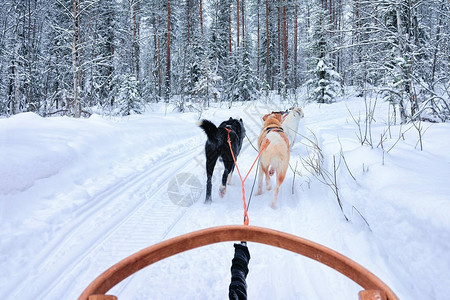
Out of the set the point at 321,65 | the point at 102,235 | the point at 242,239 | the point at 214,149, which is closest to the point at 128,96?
the point at 214,149

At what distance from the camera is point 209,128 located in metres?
2.99

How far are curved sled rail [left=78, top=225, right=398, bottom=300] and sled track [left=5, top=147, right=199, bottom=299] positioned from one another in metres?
0.97

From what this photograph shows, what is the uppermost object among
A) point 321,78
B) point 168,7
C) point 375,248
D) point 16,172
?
point 168,7

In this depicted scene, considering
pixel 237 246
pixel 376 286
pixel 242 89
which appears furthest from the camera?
pixel 242 89

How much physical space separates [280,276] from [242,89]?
17.2m

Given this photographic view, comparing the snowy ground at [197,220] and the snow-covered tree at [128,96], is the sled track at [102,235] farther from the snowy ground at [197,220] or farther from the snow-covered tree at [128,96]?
the snow-covered tree at [128,96]

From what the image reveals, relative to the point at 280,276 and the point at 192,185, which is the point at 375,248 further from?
the point at 192,185

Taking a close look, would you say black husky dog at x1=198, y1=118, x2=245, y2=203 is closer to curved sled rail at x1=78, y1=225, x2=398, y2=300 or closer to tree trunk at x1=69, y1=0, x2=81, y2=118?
curved sled rail at x1=78, y1=225, x2=398, y2=300

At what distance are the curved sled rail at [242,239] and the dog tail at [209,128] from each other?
183cm

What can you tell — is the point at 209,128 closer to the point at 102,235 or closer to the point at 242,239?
the point at 102,235

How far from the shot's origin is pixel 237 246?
1277mm

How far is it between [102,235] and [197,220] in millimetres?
995

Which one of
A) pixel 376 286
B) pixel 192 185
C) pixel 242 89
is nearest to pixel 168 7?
pixel 242 89

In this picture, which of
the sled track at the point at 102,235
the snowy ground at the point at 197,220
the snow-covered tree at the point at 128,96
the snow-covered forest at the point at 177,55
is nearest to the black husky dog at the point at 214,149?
the snowy ground at the point at 197,220
